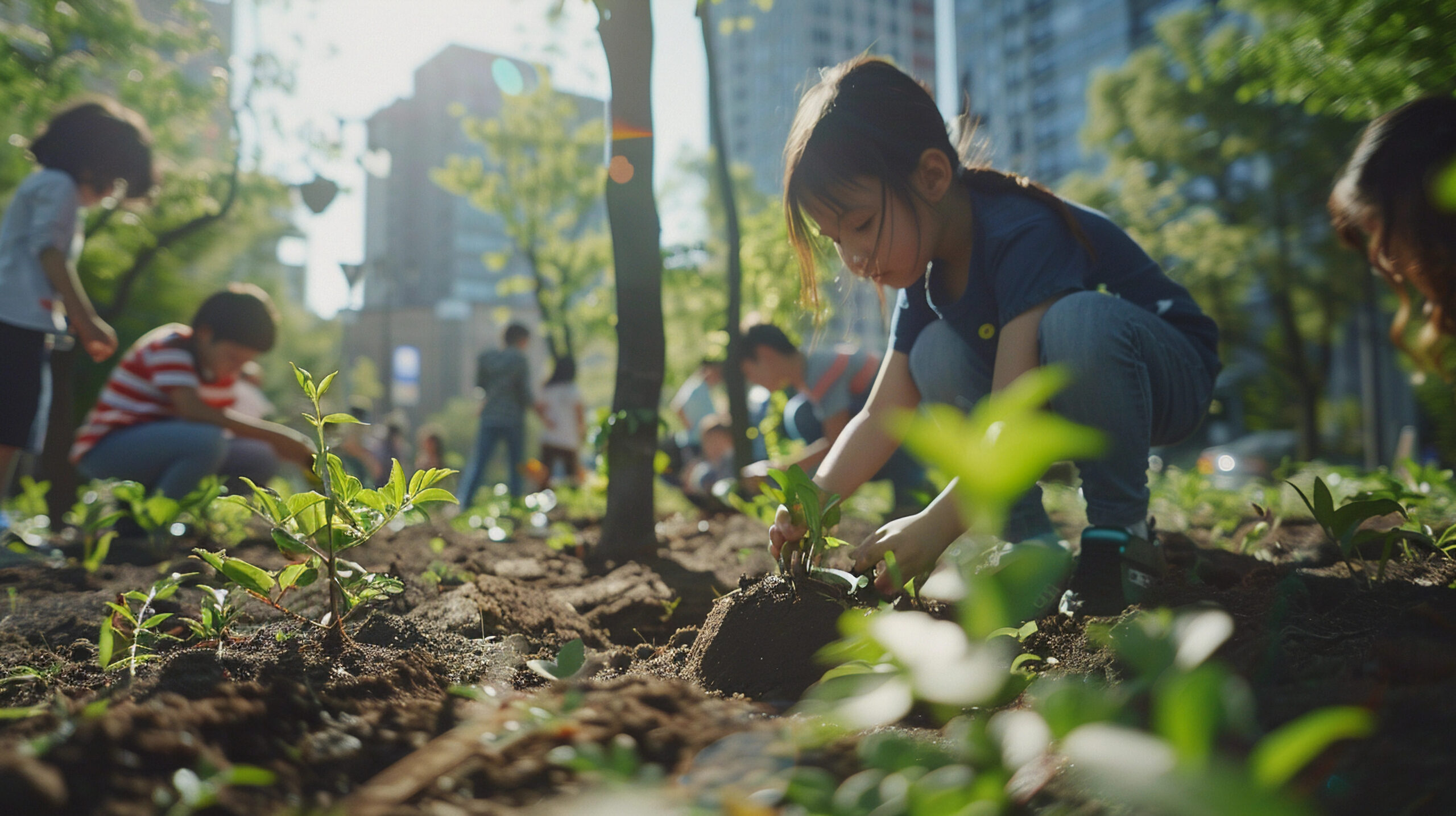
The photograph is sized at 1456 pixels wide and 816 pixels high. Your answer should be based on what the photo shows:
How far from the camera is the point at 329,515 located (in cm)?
132

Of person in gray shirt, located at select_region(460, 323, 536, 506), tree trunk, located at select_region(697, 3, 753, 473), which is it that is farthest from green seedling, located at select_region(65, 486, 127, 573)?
person in gray shirt, located at select_region(460, 323, 536, 506)

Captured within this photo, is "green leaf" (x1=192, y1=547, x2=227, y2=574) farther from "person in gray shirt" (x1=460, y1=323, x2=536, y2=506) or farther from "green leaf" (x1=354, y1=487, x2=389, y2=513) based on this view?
"person in gray shirt" (x1=460, y1=323, x2=536, y2=506)

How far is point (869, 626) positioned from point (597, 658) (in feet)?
3.10

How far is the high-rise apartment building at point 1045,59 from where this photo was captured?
41.6 m

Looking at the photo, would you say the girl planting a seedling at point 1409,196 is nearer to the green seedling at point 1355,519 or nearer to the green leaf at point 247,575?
the green seedling at point 1355,519

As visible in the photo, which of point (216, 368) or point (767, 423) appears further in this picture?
point (767, 423)

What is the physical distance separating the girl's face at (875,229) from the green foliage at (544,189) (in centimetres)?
1762

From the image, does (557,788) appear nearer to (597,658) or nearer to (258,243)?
(597,658)

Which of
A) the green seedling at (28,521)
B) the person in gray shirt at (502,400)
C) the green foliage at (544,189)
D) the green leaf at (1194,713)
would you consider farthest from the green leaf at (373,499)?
the green foliage at (544,189)

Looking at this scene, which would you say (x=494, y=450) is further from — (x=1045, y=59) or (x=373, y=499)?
(x=1045, y=59)

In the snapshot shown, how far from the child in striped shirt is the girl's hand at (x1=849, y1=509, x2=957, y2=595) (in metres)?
2.93

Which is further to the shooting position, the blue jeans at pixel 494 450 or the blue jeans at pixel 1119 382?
the blue jeans at pixel 494 450

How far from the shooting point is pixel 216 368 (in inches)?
154

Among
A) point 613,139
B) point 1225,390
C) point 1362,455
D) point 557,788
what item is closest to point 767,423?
point 613,139
